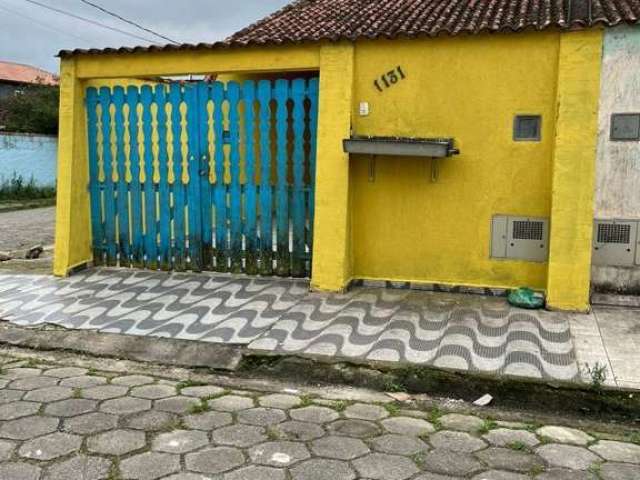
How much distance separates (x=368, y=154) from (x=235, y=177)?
1580mm

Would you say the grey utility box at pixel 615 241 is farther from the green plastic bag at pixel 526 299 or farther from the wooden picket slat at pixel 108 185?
the wooden picket slat at pixel 108 185

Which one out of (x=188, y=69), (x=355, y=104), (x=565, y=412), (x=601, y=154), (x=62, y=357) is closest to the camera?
(x=565, y=412)

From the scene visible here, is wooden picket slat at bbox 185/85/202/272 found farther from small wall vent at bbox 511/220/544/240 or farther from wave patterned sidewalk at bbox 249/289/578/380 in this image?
small wall vent at bbox 511/220/544/240

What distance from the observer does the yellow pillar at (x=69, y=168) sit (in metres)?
7.23

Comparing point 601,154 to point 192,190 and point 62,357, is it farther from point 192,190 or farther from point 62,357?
point 62,357

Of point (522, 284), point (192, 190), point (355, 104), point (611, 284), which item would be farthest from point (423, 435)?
point (192, 190)

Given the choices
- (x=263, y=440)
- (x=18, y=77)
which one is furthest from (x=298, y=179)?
(x=18, y=77)

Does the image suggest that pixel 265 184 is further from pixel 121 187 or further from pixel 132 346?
pixel 132 346

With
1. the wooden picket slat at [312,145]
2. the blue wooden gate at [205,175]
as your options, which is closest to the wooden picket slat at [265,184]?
the blue wooden gate at [205,175]

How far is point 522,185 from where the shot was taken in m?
6.07

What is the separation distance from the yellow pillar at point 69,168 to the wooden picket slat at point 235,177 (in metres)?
1.88

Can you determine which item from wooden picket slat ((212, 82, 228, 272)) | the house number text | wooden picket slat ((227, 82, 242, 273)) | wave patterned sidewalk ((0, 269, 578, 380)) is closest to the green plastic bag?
wave patterned sidewalk ((0, 269, 578, 380))

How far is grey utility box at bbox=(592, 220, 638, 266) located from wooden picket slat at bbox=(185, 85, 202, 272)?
4247 mm

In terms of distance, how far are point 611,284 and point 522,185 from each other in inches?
51.6
